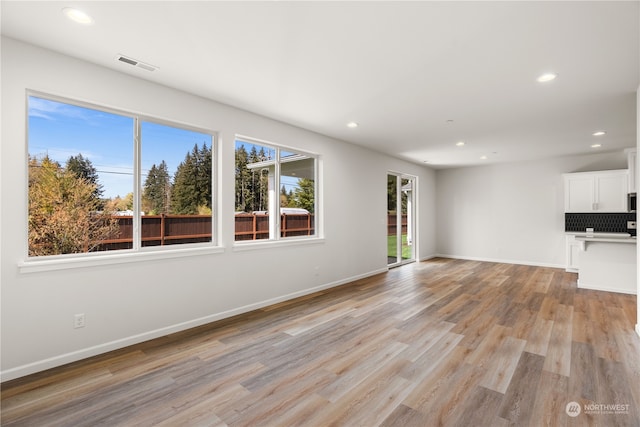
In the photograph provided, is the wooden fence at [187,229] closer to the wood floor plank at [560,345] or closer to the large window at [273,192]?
the large window at [273,192]

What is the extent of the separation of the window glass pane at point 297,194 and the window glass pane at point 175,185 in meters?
1.29

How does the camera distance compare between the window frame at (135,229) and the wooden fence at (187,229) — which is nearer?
the window frame at (135,229)

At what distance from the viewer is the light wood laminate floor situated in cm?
197

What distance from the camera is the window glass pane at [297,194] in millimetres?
4797

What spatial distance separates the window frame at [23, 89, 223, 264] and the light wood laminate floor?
883mm

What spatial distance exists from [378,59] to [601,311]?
14.4ft

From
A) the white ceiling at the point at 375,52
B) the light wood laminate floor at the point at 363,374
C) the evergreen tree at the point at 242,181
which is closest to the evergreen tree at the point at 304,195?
the evergreen tree at the point at 242,181

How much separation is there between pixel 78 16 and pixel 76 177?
1374 mm

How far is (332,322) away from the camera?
362 cm

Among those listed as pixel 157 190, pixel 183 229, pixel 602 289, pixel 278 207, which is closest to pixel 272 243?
pixel 278 207

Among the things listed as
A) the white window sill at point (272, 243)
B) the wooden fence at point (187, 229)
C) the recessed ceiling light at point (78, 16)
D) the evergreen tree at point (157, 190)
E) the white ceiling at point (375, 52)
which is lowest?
the white window sill at point (272, 243)

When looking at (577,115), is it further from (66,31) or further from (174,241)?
(66,31)

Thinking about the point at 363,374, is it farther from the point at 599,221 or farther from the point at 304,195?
the point at 599,221

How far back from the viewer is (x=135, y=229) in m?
3.14
